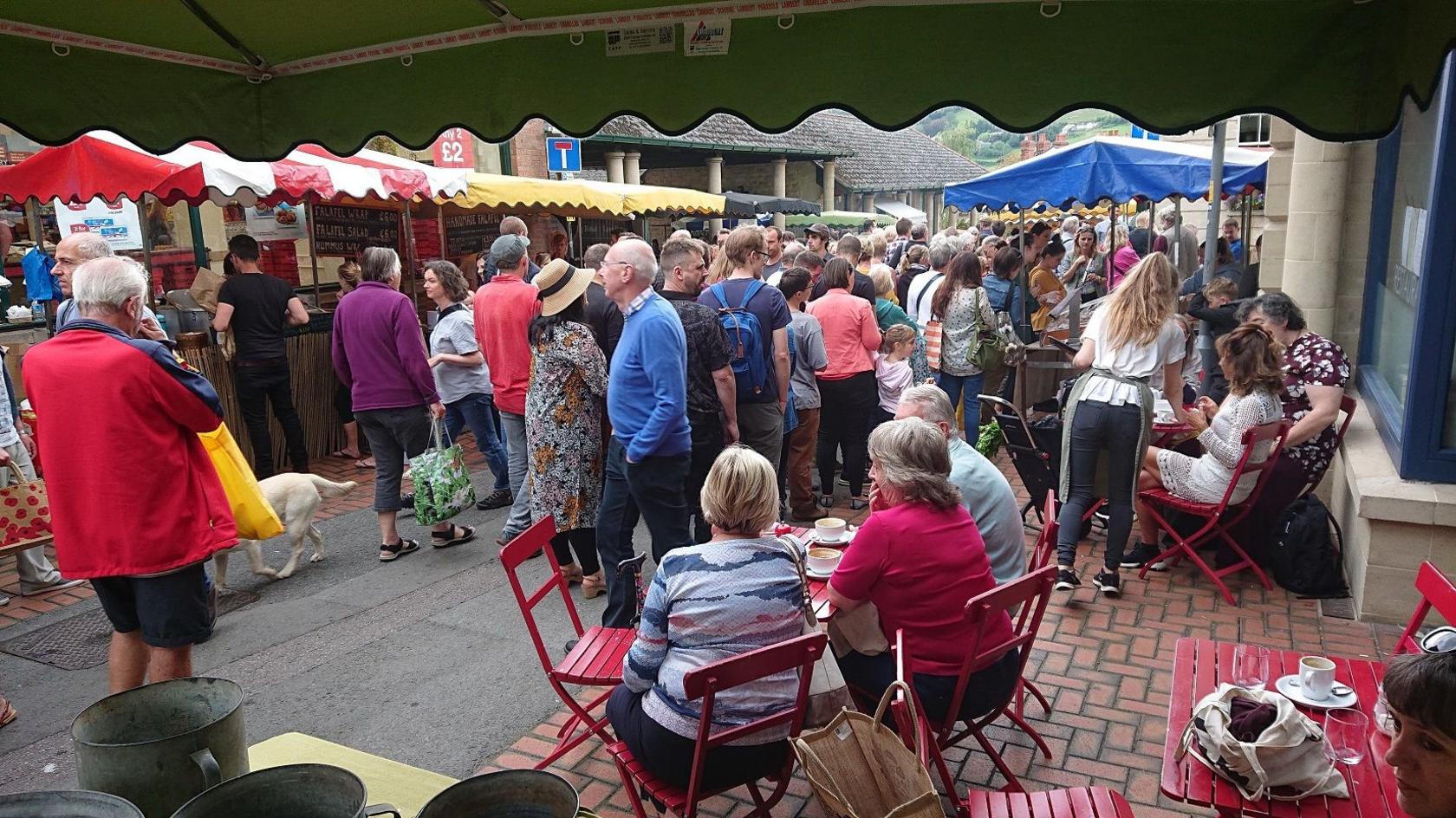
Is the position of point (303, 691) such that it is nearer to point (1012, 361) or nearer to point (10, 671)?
point (10, 671)

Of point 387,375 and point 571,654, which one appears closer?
point 571,654

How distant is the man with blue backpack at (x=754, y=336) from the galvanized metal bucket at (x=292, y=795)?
4127 mm

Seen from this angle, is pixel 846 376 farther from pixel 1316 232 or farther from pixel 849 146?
pixel 849 146

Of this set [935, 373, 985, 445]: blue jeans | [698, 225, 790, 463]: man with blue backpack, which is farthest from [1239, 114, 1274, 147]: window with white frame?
[698, 225, 790, 463]: man with blue backpack

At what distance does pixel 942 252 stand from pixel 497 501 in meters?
4.19

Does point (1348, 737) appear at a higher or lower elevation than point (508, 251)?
lower

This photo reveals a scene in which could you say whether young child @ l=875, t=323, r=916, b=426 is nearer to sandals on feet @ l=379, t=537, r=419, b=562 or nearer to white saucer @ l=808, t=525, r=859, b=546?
white saucer @ l=808, t=525, r=859, b=546

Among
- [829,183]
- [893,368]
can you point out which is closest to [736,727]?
[893,368]

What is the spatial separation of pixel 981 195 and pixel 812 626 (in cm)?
933

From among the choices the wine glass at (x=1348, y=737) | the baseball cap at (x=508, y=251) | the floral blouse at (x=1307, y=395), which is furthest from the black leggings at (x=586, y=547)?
the floral blouse at (x=1307, y=395)

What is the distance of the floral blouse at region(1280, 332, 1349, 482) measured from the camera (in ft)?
17.7

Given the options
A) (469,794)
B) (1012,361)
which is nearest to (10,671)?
(469,794)

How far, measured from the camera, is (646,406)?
445 centimetres

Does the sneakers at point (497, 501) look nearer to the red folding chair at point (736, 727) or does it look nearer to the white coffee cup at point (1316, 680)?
the red folding chair at point (736, 727)
